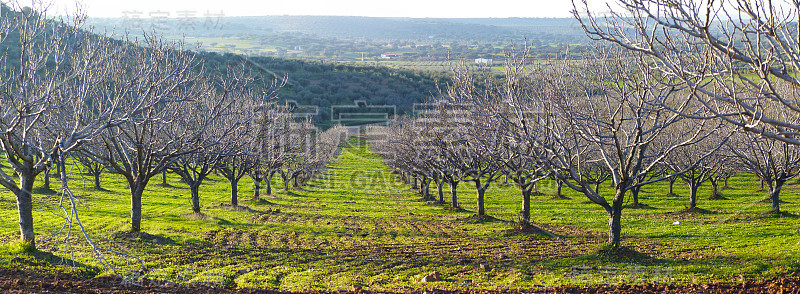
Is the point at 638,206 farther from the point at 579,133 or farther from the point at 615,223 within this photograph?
the point at 579,133

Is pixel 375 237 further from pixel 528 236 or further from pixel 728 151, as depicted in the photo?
pixel 728 151

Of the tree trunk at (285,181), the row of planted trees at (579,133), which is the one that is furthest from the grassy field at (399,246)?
the tree trunk at (285,181)

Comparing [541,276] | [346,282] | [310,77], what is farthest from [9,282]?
[310,77]

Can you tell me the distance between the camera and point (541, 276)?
10836 mm

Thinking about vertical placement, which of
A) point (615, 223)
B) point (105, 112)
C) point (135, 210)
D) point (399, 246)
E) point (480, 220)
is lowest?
point (480, 220)

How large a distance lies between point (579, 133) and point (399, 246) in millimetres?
6814

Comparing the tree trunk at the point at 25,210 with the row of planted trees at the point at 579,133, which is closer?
the tree trunk at the point at 25,210

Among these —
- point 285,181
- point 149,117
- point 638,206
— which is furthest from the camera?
point 285,181

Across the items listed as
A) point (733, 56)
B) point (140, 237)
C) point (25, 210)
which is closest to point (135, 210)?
point (140, 237)

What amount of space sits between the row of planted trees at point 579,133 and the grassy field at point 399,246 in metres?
1.92

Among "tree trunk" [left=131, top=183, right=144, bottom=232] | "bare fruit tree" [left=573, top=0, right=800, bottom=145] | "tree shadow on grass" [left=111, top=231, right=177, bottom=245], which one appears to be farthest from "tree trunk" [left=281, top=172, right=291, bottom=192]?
"bare fruit tree" [left=573, top=0, right=800, bottom=145]

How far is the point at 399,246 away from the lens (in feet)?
52.1

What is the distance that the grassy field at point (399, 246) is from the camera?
1070cm

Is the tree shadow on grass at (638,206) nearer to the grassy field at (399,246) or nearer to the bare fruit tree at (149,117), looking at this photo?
the grassy field at (399,246)
